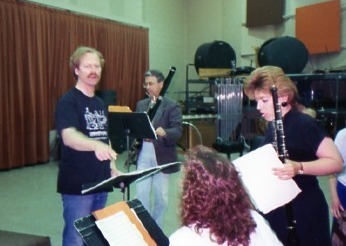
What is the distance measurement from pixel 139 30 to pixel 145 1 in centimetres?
108

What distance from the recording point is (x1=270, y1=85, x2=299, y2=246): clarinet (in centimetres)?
194

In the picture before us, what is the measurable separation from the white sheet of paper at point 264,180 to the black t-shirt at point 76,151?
1.07m

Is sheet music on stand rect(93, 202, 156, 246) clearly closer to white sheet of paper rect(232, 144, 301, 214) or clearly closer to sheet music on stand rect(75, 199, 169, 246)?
sheet music on stand rect(75, 199, 169, 246)

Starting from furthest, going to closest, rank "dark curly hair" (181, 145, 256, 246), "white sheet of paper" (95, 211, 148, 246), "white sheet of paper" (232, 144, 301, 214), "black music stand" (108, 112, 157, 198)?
"black music stand" (108, 112, 157, 198) < "white sheet of paper" (232, 144, 301, 214) < "white sheet of paper" (95, 211, 148, 246) < "dark curly hair" (181, 145, 256, 246)

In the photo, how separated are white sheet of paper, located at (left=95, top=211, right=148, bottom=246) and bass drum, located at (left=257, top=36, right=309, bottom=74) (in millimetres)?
7189

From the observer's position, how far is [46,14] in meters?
8.16

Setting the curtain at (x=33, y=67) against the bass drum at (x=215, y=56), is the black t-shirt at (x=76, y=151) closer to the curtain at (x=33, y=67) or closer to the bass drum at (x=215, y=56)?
the curtain at (x=33, y=67)

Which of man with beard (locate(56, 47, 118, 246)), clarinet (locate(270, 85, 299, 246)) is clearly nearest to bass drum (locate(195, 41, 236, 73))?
man with beard (locate(56, 47, 118, 246))

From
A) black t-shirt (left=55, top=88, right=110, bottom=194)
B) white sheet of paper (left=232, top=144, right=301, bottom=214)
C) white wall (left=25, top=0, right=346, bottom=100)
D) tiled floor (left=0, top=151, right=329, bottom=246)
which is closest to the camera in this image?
white sheet of paper (left=232, top=144, right=301, bottom=214)

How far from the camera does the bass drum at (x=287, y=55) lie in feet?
27.5

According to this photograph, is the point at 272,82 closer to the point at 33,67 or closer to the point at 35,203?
the point at 35,203

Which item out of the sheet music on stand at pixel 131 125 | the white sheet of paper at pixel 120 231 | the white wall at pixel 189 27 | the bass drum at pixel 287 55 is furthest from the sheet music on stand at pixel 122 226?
the white wall at pixel 189 27

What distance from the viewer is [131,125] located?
3.33 meters

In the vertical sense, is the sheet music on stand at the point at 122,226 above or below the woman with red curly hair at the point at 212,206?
below
